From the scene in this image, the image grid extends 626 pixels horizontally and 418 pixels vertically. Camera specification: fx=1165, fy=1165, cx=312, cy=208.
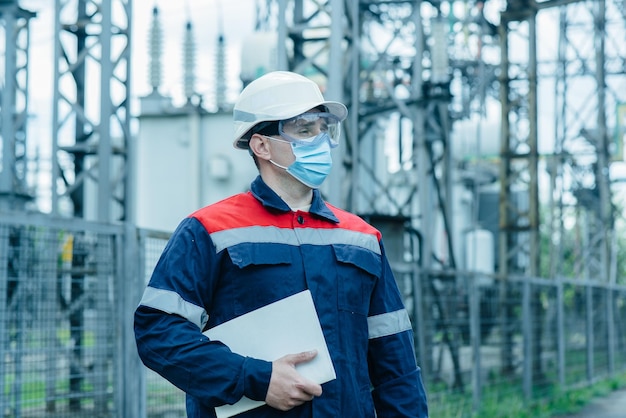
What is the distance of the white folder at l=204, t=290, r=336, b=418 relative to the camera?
3.42 metres

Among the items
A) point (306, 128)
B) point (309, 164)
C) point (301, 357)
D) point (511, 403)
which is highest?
point (306, 128)

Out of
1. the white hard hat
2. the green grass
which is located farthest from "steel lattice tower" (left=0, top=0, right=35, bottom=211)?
the white hard hat

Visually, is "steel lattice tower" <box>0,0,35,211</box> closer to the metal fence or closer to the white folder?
the metal fence

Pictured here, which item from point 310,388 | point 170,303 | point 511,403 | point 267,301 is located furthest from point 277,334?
point 511,403

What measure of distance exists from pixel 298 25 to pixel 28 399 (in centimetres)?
565

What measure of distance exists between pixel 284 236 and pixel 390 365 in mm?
581

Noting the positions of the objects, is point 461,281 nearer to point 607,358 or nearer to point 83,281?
point 83,281

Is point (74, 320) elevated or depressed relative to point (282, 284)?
depressed

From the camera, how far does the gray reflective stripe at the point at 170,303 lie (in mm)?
3367

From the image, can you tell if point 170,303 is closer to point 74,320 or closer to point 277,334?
point 277,334

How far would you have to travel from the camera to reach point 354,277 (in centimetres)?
362

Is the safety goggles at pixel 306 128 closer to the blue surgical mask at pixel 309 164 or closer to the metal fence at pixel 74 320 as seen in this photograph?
the blue surgical mask at pixel 309 164

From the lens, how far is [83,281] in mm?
7270

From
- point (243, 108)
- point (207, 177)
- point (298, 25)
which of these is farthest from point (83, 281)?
point (207, 177)
